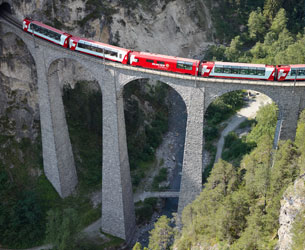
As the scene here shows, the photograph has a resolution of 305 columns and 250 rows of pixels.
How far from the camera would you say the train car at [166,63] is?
3538 centimetres

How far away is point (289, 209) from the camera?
27.2m

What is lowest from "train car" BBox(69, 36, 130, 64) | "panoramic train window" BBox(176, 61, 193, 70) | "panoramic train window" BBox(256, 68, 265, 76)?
"panoramic train window" BBox(256, 68, 265, 76)

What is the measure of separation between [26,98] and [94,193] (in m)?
14.3

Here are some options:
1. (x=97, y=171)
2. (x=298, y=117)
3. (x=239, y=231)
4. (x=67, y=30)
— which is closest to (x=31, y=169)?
(x=97, y=171)

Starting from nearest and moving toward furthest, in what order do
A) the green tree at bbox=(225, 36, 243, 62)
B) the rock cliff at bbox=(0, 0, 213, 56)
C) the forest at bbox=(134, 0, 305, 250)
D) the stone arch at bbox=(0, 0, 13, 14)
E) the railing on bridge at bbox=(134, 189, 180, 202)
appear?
the forest at bbox=(134, 0, 305, 250)
the stone arch at bbox=(0, 0, 13, 14)
the railing on bridge at bbox=(134, 189, 180, 202)
the rock cliff at bbox=(0, 0, 213, 56)
the green tree at bbox=(225, 36, 243, 62)

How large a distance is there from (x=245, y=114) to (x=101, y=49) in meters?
27.8

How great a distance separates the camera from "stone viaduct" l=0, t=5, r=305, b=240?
34.3 m

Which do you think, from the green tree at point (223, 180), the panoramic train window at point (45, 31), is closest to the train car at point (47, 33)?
the panoramic train window at point (45, 31)

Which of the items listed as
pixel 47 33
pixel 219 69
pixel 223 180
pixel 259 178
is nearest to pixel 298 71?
pixel 219 69

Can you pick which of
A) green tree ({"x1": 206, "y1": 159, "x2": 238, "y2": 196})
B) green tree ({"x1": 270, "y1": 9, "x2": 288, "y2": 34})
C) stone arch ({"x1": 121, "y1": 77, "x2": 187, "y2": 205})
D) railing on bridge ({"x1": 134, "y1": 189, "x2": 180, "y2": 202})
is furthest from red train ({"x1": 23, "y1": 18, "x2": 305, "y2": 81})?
green tree ({"x1": 270, "y1": 9, "x2": 288, "y2": 34})

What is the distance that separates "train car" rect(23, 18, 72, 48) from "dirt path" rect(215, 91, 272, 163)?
84.5ft

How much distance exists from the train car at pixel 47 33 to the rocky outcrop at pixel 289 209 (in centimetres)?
2594

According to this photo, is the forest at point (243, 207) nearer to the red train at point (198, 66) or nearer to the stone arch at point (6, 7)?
the red train at point (198, 66)

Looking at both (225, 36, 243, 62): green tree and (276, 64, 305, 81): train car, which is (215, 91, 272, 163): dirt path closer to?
(225, 36, 243, 62): green tree
